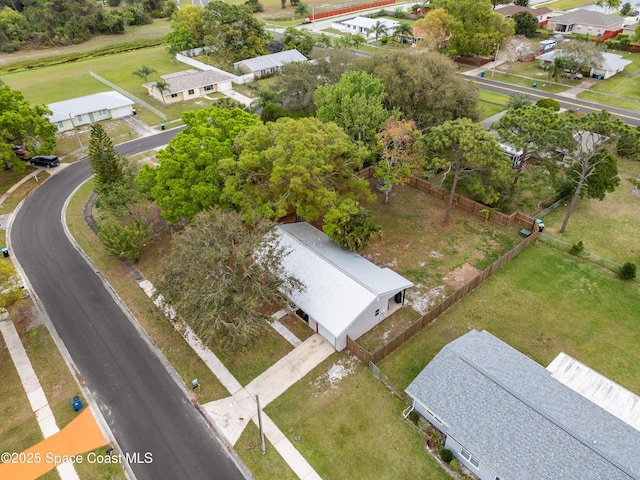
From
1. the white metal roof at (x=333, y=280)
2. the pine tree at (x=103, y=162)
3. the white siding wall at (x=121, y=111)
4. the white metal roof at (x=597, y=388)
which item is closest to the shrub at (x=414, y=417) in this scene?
the white metal roof at (x=333, y=280)

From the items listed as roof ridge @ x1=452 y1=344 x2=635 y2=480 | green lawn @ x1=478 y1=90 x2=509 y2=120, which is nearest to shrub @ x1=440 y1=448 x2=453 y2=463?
roof ridge @ x1=452 y1=344 x2=635 y2=480

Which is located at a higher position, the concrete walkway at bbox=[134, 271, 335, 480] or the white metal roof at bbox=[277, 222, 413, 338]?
the white metal roof at bbox=[277, 222, 413, 338]

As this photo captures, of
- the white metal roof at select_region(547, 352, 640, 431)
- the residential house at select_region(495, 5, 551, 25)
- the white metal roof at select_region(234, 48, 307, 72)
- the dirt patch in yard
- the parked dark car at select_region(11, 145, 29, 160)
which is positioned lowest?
the dirt patch in yard

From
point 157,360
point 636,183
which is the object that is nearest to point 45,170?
point 157,360

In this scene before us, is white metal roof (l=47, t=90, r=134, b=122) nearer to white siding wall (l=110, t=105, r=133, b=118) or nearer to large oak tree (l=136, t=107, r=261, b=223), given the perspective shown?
white siding wall (l=110, t=105, r=133, b=118)

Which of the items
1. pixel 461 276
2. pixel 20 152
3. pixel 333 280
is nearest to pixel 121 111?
pixel 20 152

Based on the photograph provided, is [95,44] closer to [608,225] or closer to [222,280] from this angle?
[222,280]
